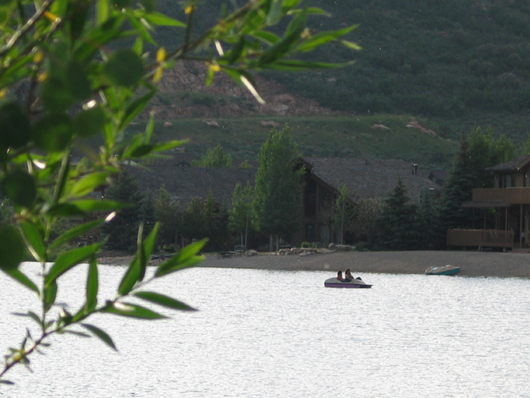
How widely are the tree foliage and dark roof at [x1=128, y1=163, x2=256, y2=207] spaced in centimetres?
6792

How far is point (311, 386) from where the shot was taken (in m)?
22.9

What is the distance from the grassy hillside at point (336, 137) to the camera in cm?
12775

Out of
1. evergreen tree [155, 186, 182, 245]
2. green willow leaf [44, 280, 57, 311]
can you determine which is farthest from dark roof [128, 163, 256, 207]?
green willow leaf [44, 280, 57, 311]

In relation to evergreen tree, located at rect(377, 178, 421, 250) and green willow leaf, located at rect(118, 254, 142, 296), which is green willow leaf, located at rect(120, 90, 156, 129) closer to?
green willow leaf, located at rect(118, 254, 142, 296)

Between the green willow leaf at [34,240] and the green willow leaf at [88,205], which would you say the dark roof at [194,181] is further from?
the green willow leaf at [88,205]

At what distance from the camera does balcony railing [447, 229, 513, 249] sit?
56.8 metres

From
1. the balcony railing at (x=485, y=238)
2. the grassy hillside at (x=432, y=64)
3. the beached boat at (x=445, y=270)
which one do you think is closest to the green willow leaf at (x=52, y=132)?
the beached boat at (x=445, y=270)

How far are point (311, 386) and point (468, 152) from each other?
1582 inches

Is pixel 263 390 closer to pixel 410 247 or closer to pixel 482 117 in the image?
pixel 410 247

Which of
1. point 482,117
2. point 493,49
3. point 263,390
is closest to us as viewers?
point 263,390

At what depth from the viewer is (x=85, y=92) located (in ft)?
4.85

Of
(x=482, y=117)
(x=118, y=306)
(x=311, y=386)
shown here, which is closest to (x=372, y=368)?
(x=311, y=386)

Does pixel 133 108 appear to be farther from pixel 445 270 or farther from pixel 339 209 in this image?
pixel 339 209

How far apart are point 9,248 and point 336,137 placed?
447 feet
